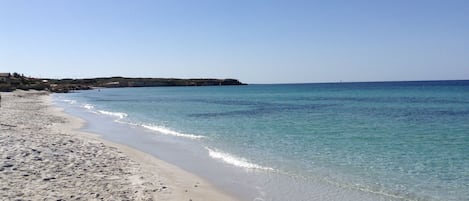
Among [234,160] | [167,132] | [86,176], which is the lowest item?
[167,132]

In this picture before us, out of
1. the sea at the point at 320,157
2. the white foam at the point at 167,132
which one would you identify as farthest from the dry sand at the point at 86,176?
the white foam at the point at 167,132

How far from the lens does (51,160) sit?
13078 millimetres

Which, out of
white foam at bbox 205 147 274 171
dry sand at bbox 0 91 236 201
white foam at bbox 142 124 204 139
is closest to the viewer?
dry sand at bbox 0 91 236 201

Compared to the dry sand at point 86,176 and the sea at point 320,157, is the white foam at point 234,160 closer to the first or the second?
the sea at point 320,157

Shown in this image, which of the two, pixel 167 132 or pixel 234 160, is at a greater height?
pixel 234 160

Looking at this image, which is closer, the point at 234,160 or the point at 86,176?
the point at 86,176

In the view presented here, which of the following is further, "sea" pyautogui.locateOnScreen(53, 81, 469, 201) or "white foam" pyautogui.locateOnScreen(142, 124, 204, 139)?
"white foam" pyautogui.locateOnScreen(142, 124, 204, 139)

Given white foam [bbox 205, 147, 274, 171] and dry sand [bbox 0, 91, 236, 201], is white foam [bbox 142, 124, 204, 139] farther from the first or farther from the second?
dry sand [bbox 0, 91, 236, 201]

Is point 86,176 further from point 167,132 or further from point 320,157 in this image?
point 167,132

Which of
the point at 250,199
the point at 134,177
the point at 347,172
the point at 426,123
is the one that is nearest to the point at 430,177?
the point at 347,172

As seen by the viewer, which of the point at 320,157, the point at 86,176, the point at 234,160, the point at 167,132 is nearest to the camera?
the point at 86,176

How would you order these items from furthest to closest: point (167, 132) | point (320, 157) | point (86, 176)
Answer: point (167, 132) < point (320, 157) < point (86, 176)

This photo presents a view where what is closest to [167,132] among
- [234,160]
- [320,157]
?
[234,160]

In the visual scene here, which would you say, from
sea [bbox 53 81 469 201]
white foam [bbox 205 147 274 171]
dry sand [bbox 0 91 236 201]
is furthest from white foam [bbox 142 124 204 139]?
dry sand [bbox 0 91 236 201]
